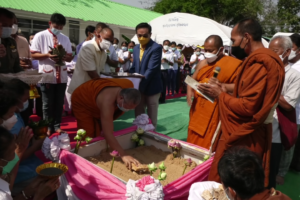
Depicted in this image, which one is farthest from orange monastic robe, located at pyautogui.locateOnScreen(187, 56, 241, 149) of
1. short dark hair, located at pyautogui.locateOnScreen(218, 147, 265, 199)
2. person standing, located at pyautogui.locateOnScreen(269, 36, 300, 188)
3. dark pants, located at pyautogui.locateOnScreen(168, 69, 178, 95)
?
dark pants, located at pyautogui.locateOnScreen(168, 69, 178, 95)

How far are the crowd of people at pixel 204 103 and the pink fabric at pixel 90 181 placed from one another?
0.26 metres

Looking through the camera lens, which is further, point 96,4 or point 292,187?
point 96,4

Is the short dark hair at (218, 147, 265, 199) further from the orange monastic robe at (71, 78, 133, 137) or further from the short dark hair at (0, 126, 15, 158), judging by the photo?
A: the orange monastic robe at (71, 78, 133, 137)

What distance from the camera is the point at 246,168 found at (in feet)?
4.42

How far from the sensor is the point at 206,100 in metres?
2.97

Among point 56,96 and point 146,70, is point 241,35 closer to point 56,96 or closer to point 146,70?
point 146,70

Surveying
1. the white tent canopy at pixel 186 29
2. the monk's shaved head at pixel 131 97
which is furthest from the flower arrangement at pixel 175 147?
the white tent canopy at pixel 186 29

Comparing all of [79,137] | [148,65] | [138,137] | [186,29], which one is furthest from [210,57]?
[186,29]

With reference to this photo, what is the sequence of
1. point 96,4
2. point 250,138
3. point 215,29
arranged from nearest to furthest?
1. point 250,138
2. point 215,29
3. point 96,4

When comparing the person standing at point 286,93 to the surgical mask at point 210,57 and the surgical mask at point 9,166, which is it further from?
the surgical mask at point 9,166

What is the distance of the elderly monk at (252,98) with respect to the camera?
70.4 inches

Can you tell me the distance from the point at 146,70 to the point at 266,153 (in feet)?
7.32

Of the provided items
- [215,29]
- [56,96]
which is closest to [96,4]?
[215,29]

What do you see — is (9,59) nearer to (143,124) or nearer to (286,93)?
(143,124)
